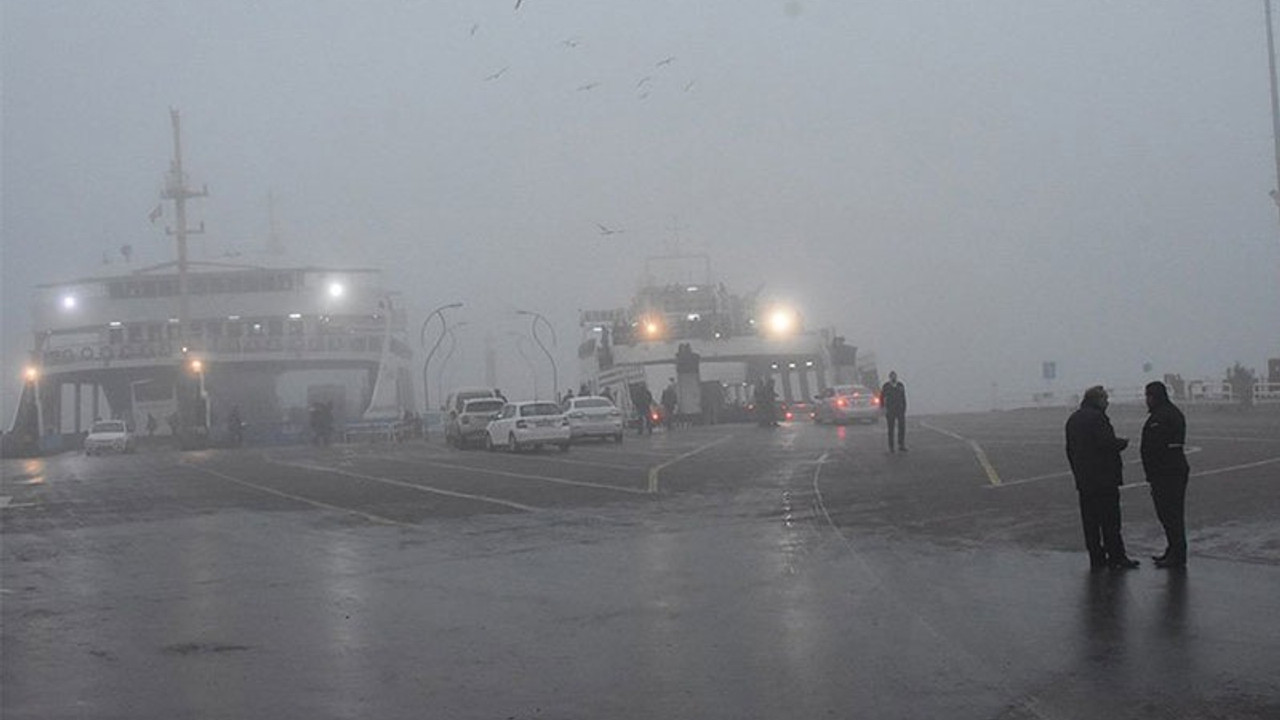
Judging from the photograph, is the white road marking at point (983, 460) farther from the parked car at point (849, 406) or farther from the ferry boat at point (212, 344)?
the ferry boat at point (212, 344)

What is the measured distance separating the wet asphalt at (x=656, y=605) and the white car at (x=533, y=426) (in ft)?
46.6

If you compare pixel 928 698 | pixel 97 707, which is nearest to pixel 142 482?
pixel 97 707

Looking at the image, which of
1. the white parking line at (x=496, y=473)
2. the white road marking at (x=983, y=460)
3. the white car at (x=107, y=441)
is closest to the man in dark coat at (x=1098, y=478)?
the white road marking at (x=983, y=460)

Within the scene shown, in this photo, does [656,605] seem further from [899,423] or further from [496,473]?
[899,423]

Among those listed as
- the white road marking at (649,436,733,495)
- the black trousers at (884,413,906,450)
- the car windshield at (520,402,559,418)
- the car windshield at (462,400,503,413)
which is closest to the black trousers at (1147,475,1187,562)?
the white road marking at (649,436,733,495)

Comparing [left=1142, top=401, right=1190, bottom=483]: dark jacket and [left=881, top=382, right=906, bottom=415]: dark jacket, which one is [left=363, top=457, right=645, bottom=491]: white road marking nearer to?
[left=881, top=382, right=906, bottom=415]: dark jacket

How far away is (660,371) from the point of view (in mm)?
60531

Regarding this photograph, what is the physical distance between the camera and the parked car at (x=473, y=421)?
4022 cm

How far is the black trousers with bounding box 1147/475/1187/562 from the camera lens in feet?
Result: 35.4

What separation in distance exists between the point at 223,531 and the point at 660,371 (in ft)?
146

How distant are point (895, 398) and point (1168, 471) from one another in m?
16.2

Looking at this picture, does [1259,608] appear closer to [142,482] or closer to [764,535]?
[764,535]

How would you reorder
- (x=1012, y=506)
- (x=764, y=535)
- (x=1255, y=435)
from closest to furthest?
(x=764, y=535)
(x=1012, y=506)
(x=1255, y=435)

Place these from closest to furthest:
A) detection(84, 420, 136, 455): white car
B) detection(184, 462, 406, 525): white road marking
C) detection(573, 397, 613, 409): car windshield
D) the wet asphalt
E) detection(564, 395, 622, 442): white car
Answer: the wet asphalt, detection(184, 462, 406, 525): white road marking, detection(564, 395, 622, 442): white car, detection(573, 397, 613, 409): car windshield, detection(84, 420, 136, 455): white car
